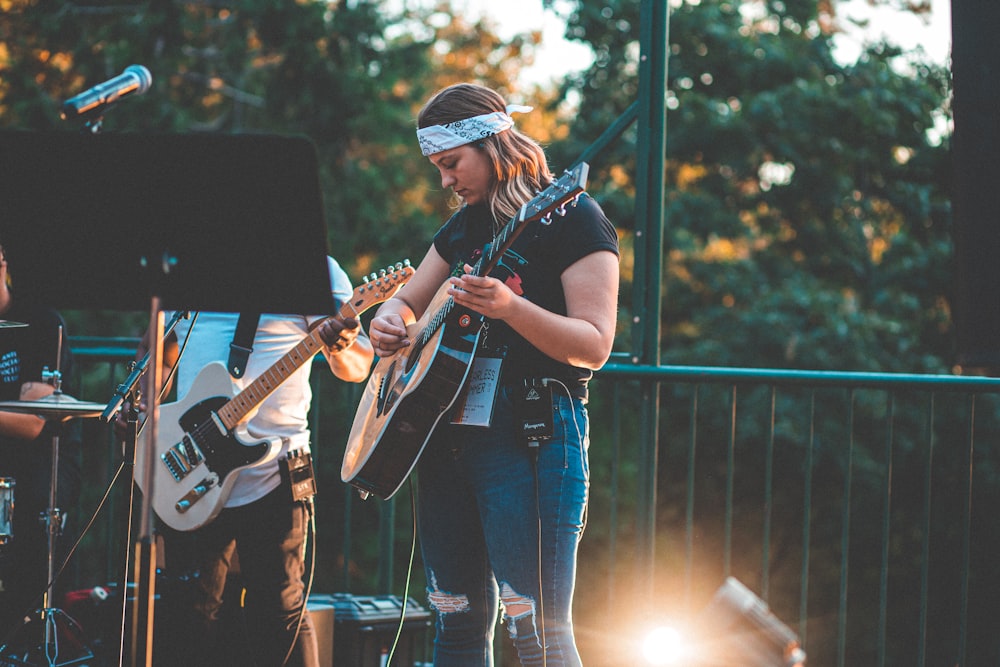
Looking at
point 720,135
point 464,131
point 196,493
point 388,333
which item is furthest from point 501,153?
point 720,135

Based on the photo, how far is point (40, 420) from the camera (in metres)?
3.72

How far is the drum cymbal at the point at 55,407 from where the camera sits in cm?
314

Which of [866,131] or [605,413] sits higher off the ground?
[866,131]

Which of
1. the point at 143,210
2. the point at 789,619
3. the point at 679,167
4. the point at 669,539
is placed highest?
the point at 679,167

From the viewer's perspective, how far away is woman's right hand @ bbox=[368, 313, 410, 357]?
280 centimetres

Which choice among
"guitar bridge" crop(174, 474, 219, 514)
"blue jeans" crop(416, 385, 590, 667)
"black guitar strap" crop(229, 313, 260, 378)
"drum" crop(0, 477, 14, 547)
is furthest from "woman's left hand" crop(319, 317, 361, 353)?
"drum" crop(0, 477, 14, 547)

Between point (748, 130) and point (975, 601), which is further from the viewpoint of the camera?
point (748, 130)

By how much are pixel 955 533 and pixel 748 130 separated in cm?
504

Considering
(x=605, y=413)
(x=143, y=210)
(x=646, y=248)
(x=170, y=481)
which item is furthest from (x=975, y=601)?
(x=143, y=210)

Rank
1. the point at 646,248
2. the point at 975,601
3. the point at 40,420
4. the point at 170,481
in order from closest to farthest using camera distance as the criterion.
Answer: the point at 170,481
the point at 40,420
the point at 646,248
the point at 975,601

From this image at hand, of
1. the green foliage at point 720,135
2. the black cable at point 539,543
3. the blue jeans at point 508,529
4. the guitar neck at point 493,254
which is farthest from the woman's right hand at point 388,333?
the green foliage at point 720,135

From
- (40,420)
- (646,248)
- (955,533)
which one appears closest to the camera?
(40,420)

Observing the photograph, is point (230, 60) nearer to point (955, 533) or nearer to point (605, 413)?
point (605, 413)

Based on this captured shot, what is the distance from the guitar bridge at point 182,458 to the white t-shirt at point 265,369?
0.17m
